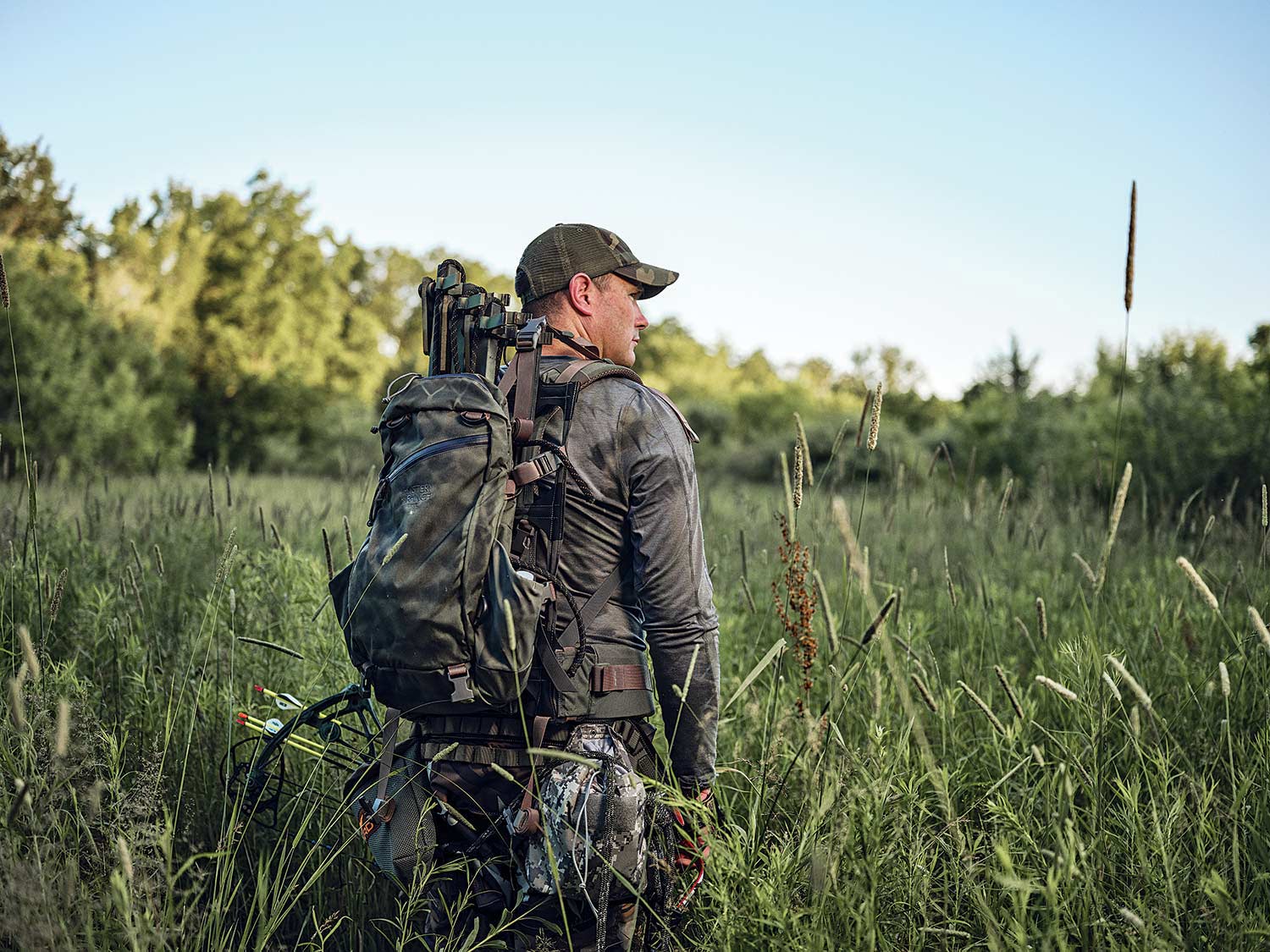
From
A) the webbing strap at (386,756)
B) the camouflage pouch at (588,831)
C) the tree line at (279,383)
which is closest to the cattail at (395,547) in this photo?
the webbing strap at (386,756)

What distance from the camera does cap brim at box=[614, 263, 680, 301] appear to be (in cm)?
295

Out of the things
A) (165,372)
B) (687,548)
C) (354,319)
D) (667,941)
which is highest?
(354,319)

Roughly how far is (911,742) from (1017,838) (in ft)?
3.35

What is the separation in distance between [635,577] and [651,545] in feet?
0.51

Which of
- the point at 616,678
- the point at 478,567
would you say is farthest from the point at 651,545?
the point at 478,567

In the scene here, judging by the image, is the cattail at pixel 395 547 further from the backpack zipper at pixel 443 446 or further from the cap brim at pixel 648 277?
the cap brim at pixel 648 277

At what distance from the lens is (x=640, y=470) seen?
8.27 ft

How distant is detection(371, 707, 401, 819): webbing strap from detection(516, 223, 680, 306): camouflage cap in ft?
4.31

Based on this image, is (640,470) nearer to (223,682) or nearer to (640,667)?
(640,667)

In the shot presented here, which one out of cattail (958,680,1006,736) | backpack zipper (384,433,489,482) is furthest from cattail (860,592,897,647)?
backpack zipper (384,433,489,482)

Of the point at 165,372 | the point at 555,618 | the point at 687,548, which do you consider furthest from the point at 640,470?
the point at 165,372

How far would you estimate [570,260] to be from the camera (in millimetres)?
2869

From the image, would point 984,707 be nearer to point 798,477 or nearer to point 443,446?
point 798,477

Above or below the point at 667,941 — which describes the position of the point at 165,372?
above
